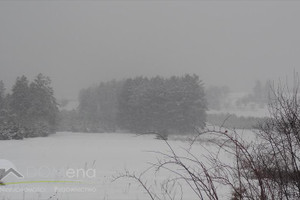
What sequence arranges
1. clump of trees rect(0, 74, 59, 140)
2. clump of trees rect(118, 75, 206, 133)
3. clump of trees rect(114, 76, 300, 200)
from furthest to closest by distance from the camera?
clump of trees rect(118, 75, 206, 133) → clump of trees rect(0, 74, 59, 140) → clump of trees rect(114, 76, 300, 200)

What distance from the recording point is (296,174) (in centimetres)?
153

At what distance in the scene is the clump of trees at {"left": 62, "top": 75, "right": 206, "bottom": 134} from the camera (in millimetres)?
44312

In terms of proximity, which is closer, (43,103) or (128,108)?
(43,103)

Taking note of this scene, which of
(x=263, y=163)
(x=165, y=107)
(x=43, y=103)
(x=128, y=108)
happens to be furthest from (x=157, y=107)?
(x=263, y=163)

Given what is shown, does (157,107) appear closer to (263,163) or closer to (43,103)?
(43,103)

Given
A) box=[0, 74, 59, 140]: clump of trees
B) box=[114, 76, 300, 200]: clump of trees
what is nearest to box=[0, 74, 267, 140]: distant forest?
box=[0, 74, 59, 140]: clump of trees

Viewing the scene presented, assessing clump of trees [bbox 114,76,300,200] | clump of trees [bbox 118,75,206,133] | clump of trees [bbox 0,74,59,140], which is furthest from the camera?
clump of trees [bbox 118,75,206,133]

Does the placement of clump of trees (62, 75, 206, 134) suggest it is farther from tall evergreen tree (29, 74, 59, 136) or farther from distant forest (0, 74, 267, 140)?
tall evergreen tree (29, 74, 59, 136)

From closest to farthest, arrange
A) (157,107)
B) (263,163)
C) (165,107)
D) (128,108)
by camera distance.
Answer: (263,163) → (165,107) → (157,107) → (128,108)

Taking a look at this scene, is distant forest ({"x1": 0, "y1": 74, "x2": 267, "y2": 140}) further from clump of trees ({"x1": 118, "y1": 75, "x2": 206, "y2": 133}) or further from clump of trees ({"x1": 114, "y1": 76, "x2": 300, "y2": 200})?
clump of trees ({"x1": 114, "y1": 76, "x2": 300, "y2": 200})

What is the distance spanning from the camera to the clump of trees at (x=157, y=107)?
44312 millimetres

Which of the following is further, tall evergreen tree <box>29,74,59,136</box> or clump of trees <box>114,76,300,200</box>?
tall evergreen tree <box>29,74,59,136</box>

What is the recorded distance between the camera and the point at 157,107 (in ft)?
147

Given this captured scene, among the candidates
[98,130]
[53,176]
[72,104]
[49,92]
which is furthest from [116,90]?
[53,176]
